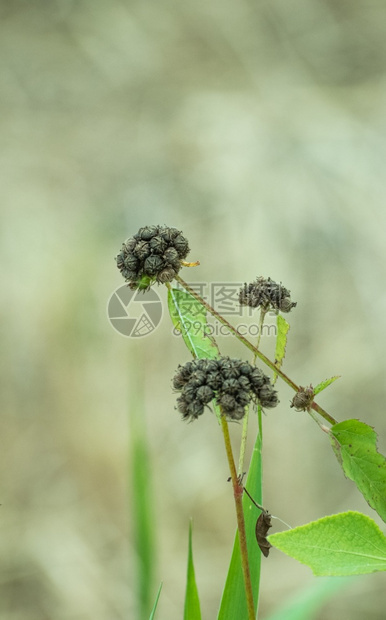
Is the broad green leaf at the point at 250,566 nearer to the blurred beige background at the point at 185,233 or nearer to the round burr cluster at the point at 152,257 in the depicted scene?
the round burr cluster at the point at 152,257

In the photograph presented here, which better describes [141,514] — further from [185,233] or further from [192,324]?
[185,233]

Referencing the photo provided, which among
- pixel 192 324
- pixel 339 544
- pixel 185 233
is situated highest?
pixel 185 233

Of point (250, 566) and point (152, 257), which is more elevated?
point (152, 257)

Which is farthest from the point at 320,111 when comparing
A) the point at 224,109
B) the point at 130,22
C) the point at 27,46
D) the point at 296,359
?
the point at 27,46

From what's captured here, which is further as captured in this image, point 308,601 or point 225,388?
point 308,601

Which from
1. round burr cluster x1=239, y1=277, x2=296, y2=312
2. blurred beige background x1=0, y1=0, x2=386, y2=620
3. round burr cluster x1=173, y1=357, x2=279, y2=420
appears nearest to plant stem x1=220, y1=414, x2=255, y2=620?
round burr cluster x1=173, y1=357, x2=279, y2=420

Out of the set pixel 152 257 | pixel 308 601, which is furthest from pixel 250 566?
pixel 152 257
